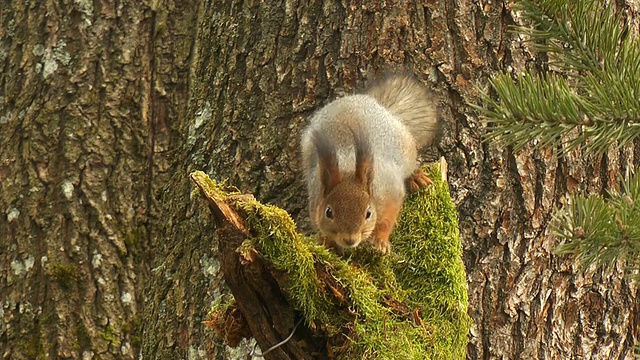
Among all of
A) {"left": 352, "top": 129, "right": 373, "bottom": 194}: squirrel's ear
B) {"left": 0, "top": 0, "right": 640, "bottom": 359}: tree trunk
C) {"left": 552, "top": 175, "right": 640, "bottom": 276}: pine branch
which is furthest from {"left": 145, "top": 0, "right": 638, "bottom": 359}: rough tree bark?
{"left": 552, "top": 175, "right": 640, "bottom": 276}: pine branch

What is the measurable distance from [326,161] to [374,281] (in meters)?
0.41

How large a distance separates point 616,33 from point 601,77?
0.30 feet

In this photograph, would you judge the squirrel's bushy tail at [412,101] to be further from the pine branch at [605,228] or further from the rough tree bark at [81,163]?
the rough tree bark at [81,163]

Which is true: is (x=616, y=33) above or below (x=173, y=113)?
below

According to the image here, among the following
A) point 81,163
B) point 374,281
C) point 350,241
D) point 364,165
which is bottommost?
point 374,281

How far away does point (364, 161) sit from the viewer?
2.78 metres

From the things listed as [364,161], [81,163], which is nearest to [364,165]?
[364,161]

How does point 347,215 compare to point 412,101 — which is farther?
point 412,101

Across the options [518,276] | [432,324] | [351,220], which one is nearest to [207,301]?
[351,220]

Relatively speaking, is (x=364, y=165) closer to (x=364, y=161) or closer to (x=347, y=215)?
(x=364, y=161)

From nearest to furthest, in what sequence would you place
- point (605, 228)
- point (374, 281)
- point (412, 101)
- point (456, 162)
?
point (605, 228)
point (374, 281)
point (456, 162)
point (412, 101)

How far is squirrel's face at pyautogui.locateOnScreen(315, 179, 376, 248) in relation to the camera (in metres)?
2.69

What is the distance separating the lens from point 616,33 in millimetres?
1821

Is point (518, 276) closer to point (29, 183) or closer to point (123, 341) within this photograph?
point (123, 341)
